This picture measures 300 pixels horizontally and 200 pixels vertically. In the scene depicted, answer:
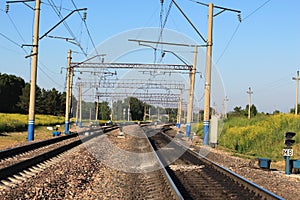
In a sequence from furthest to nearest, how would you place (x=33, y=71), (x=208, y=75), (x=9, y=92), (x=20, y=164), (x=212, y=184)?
(x=9, y=92), (x=208, y=75), (x=33, y=71), (x=20, y=164), (x=212, y=184)

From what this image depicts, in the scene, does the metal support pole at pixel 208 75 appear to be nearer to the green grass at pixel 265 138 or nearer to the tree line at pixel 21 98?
the green grass at pixel 265 138

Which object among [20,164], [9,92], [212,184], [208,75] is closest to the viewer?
[212,184]

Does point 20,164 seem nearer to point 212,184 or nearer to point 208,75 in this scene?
point 212,184

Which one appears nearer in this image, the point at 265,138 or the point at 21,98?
the point at 265,138

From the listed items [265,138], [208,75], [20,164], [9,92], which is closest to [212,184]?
[20,164]

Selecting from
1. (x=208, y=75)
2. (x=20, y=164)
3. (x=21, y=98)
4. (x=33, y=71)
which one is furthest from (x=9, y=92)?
(x=20, y=164)

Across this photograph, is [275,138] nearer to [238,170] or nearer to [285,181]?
[238,170]

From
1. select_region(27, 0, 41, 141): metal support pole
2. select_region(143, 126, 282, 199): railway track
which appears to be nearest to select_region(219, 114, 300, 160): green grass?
select_region(143, 126, 282, 199): railway track

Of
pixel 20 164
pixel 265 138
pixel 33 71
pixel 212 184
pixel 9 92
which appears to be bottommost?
pixel 212 184

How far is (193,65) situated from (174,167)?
31.9 meters

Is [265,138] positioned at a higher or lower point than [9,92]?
lower

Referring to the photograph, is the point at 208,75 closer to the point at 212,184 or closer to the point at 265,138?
the point at 265,138

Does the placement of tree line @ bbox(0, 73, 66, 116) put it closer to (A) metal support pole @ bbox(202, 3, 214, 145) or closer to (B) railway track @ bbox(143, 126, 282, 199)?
(A) metal support pole @ bbox(202, 3, 214, 145)

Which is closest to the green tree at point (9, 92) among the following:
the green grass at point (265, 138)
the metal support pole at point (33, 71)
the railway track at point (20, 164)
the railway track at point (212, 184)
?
the metal support pole at point (33, 71)
